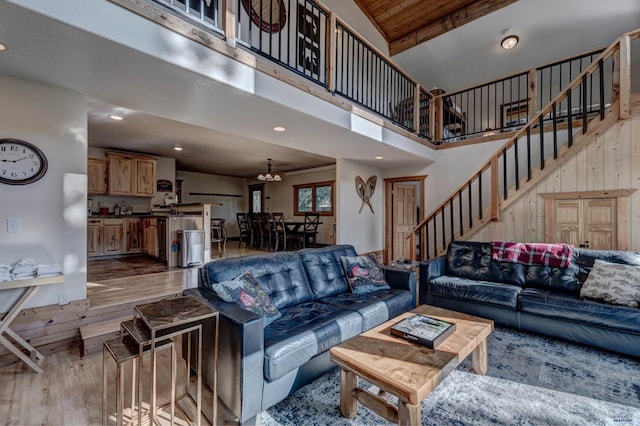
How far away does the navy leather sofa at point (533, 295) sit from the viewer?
253 centimetres

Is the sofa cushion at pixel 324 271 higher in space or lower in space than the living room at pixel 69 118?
lower

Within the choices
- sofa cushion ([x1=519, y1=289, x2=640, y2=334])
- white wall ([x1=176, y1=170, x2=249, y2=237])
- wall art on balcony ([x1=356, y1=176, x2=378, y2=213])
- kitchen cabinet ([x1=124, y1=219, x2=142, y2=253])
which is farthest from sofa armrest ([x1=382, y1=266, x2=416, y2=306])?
white wall ([x1=176, y1=170, x2=249, y2=237])

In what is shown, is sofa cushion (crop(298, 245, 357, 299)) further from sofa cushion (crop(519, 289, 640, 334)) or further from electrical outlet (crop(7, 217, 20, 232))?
electrical outlet (crop(7, 217, 20, 232))

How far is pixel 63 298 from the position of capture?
2.63m

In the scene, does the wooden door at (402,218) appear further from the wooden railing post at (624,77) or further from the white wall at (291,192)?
the wooden railing post at (624,77)

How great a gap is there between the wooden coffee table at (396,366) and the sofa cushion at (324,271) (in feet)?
3.11

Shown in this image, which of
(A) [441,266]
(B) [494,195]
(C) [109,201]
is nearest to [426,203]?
(B) [494,195]

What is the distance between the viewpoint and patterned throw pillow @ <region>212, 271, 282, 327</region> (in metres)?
2.09

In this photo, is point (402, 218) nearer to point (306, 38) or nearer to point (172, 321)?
point (306, 38)

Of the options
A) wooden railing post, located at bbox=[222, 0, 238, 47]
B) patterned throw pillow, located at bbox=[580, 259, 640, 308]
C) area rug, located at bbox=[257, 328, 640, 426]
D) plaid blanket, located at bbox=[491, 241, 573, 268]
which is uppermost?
wooden railing post, located at bbox=[222, 0, 238, 47]

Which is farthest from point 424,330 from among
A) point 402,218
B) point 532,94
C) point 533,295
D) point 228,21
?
point 402,218

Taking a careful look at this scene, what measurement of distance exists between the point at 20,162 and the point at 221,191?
7.89 metres

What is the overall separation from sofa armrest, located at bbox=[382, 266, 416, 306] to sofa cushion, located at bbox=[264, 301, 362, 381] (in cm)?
96

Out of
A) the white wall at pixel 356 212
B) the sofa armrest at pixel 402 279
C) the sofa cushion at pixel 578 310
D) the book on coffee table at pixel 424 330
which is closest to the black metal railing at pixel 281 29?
the white wall at pixel 356 212
